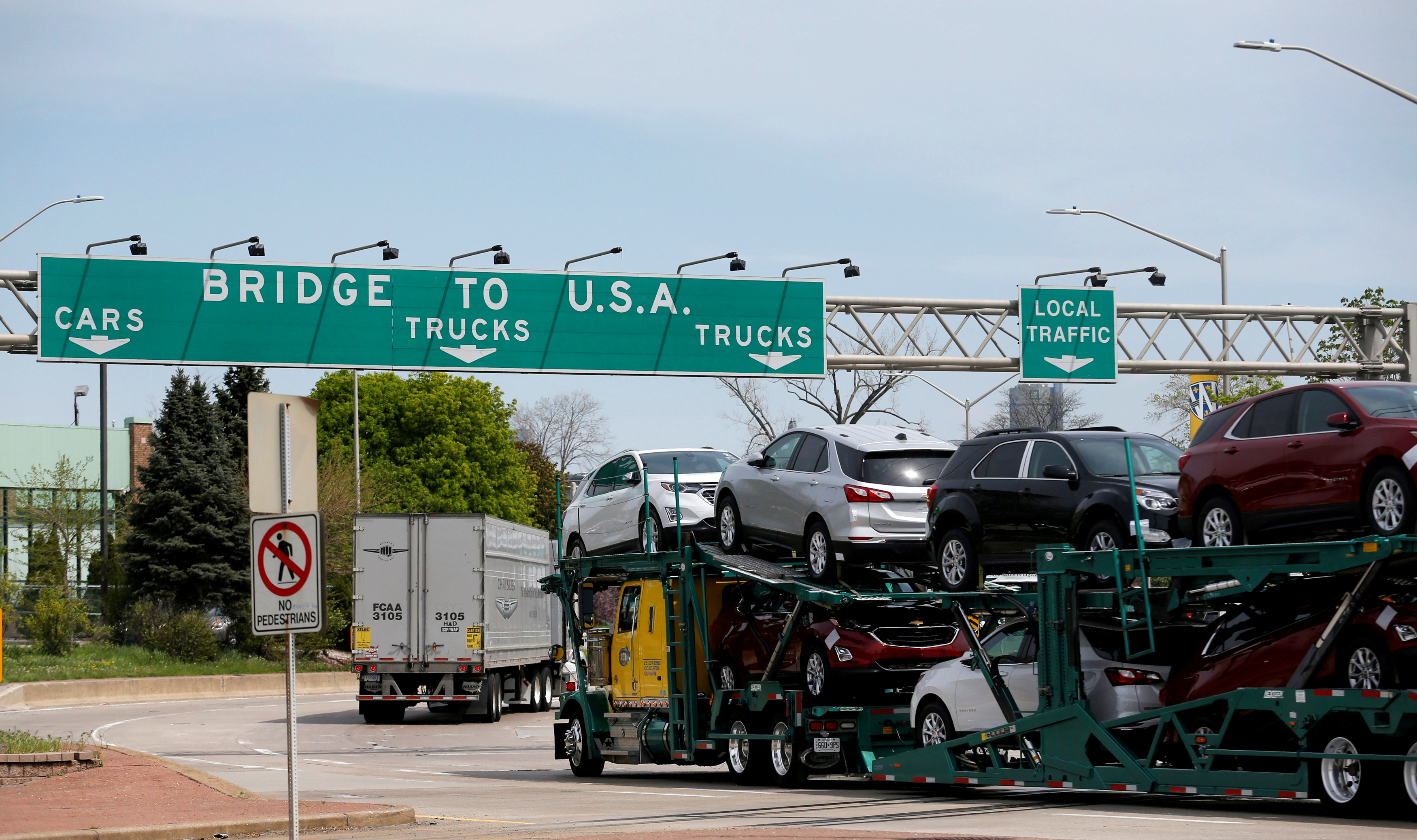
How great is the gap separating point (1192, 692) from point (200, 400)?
142ft

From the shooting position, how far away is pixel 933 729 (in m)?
15.6

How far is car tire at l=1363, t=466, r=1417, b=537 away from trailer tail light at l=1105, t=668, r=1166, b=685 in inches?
107

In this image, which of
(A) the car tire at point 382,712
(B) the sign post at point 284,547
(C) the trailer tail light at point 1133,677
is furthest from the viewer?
(A) the car tire at point 382,712

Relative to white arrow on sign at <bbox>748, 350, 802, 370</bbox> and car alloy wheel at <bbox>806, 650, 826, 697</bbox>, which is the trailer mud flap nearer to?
car alloy wheel at <bbox>806, 650, 826, 697</bbox>

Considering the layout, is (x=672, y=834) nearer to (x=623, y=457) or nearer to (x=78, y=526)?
(x=623, y=457)

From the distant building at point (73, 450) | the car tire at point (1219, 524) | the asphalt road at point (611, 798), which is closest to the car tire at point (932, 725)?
the asphalt road at point (611, 798)

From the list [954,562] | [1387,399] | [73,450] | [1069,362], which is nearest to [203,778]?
[954,562]

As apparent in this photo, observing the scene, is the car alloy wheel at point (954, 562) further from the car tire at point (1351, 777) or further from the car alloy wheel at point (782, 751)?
the car tire at point (1351, 777)

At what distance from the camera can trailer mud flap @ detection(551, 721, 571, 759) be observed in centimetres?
2056

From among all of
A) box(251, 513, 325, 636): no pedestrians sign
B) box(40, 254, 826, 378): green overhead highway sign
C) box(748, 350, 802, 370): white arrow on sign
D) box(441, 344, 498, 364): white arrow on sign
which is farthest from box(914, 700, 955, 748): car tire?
box(441, 344, 498, 364): white arrow on sign

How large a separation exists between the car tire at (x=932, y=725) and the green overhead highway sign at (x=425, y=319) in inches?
450

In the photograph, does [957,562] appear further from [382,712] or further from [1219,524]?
[382,712]

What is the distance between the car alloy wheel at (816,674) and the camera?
1638 centimetres

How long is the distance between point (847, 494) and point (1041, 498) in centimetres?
214
